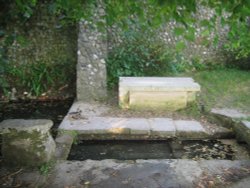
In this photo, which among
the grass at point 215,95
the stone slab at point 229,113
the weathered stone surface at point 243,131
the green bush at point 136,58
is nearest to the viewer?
the weathered stone surface at point 243,131

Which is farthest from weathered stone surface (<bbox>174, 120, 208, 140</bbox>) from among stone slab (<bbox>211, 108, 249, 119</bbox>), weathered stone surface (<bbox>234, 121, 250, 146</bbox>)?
stone slab (<bbox>211, 108, 249, 119</bbox>)

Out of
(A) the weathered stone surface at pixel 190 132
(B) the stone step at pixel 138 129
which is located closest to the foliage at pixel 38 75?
(B) the stone step at pixel 138 129

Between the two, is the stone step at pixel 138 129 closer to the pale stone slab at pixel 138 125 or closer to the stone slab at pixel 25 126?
the pale stone slab at pixel 138 125

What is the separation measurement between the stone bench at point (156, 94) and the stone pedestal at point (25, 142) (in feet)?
7.39

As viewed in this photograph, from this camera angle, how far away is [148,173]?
3.65 m

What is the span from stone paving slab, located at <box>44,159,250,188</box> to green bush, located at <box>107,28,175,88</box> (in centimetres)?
334

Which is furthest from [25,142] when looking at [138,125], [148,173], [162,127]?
[162,127]

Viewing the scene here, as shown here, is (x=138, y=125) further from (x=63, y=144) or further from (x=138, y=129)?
(x=63, y=144)

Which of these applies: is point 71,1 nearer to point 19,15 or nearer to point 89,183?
point 89,183

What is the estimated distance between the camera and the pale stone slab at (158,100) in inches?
228

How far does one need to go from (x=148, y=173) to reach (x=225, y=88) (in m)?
3.92

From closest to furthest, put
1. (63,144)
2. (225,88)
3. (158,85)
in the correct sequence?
(63,144) < (158,85) < (225,88)

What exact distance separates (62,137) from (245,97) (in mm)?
3640

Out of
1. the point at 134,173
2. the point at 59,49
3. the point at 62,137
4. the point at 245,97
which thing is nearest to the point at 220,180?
the point at 134,173
